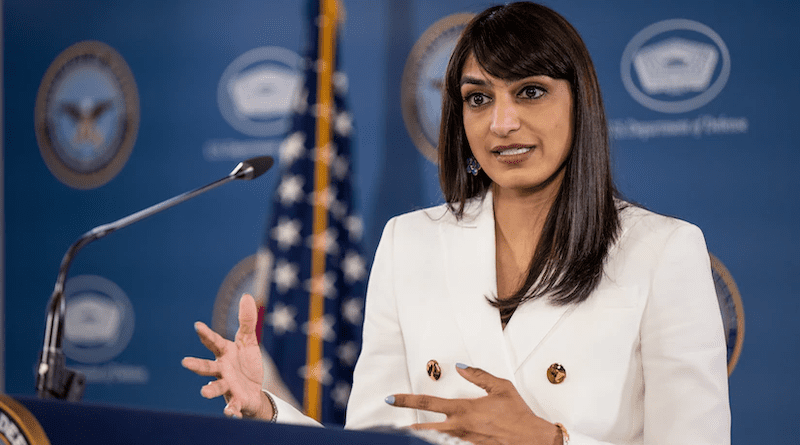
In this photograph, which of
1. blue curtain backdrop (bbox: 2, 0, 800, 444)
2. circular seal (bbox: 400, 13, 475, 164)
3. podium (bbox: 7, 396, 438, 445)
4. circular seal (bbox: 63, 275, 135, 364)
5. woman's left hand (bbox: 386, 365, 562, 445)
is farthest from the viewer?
circular seal (bbox: 63, 275, 135, 364)

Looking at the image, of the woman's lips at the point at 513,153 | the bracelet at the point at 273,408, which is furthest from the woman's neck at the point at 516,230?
the bracelet at the point at 273,408

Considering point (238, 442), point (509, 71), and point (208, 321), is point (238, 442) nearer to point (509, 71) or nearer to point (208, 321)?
point (509, 71)

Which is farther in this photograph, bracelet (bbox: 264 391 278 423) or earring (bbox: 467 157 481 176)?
earring (bbox: 467 157 481 176)

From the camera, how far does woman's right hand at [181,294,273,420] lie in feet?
3.81

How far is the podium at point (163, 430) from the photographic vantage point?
0.68m

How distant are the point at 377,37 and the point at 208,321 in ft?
5.01

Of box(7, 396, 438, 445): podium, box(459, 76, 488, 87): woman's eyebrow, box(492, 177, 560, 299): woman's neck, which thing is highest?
box(459, 76, 488, 87): woman's eyebrow

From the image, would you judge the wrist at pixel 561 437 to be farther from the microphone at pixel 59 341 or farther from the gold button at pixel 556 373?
the microphone at pixel 59 341

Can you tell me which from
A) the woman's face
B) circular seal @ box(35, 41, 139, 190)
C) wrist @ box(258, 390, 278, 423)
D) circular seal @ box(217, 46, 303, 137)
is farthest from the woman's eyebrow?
circular seal @ box(35, 41, 139, 190)

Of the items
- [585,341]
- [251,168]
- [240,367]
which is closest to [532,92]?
[585,341]

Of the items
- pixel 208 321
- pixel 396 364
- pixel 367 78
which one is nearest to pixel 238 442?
pixel 396 364

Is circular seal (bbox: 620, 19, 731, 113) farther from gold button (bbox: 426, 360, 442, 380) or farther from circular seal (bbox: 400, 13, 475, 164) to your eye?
gold button (bbox: 426, 360, 442, 380)

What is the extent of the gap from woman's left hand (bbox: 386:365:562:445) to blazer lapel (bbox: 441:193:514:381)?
9.6 inches

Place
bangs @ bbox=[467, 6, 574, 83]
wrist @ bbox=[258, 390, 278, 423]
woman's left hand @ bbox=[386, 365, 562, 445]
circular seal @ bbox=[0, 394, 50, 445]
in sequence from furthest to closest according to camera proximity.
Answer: bangs @ bbox=[467, 6, 574, 83] → wrist @ bbox=[258, 390, 278, 423] → woman's left hand @ bbox=[386, 365, 562, 445] → circular seal @ bbox=[0, 394, 50, 445]
